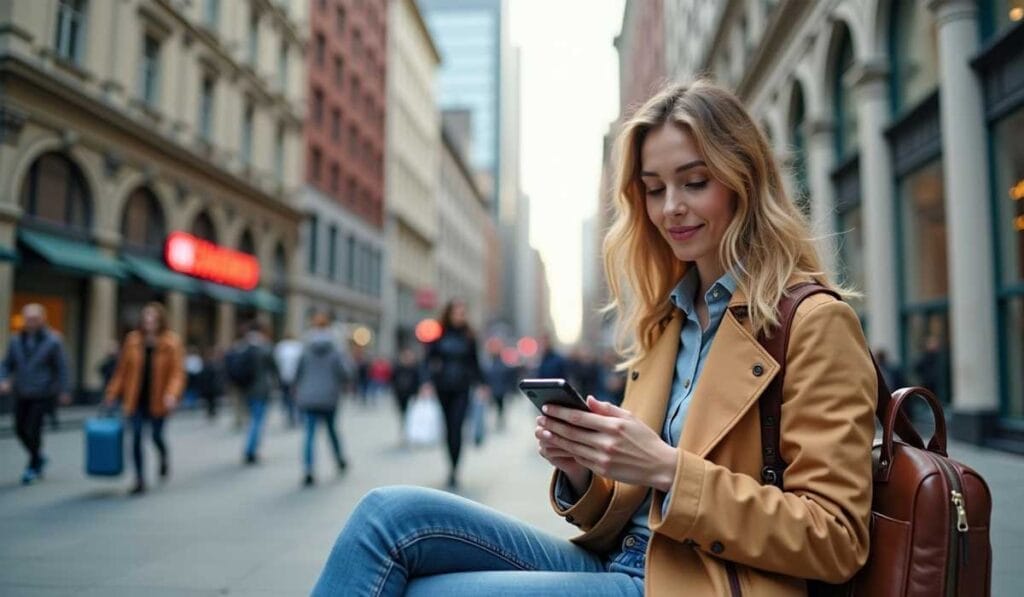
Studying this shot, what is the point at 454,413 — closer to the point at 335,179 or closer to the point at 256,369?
the point at 256,369

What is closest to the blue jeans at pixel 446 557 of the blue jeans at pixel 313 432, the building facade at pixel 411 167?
the blue jeans at pixel 313 432

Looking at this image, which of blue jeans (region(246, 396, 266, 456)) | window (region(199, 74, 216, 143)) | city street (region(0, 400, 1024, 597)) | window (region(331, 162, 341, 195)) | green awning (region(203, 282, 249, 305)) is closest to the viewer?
city street (region(0, 400, 1024, 597))

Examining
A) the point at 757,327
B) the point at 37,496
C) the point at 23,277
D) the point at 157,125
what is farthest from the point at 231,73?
the point at 757,327

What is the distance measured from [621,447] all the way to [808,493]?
1.26 feet

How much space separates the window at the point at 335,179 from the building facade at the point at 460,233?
59.2 feet

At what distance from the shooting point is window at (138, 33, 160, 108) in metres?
7.02

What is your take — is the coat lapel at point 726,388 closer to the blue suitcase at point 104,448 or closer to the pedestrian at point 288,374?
the blue suitcase at point 104,448

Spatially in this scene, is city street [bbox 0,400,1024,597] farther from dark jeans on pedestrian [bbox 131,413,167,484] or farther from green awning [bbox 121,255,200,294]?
green awning [bbox 121,255,200,294]

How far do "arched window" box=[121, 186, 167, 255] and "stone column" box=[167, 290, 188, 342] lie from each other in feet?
7.15

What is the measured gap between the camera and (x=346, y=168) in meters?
39.1

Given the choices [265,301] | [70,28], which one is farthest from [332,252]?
[70,28]

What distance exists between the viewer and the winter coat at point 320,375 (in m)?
9.06

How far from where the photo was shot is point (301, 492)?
25.1 feet

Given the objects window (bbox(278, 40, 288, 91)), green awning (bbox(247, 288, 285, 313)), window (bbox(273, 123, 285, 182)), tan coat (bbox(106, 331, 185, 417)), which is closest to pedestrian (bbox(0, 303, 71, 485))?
tan coat (bbox(106, 331, 185, 417))
